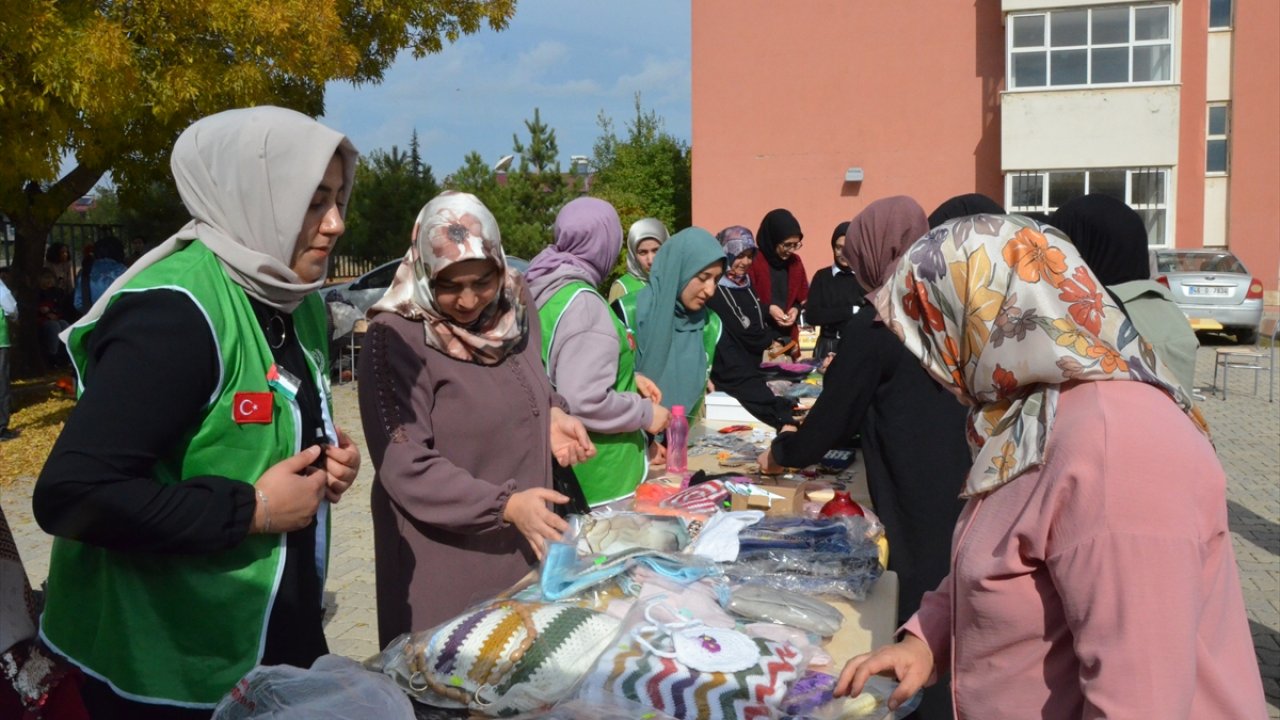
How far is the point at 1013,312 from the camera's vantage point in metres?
1.56

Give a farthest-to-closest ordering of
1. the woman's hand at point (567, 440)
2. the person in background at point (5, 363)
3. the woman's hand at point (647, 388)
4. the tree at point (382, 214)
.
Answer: the tree at point (382, 214), the person in background at point (5, 363), the woman's hand at point (647, 388), the woman's hand at point (567, 440)

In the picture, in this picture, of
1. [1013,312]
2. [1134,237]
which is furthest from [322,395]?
[1134,237]

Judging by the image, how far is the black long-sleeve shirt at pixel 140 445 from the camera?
162 cm

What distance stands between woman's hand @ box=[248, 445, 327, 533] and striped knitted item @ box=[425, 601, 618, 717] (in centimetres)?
36

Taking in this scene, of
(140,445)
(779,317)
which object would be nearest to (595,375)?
(140,445)

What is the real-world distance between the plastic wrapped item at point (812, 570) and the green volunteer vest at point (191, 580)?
1.12 m

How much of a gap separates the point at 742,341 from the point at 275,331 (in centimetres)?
403

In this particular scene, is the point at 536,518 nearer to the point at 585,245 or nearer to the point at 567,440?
the point at 567,440

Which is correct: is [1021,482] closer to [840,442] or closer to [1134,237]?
[840,442]

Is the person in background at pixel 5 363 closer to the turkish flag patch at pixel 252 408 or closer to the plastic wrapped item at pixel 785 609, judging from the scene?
the turkish flag patch at pixel 252 408

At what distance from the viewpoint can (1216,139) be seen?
71.9 feet

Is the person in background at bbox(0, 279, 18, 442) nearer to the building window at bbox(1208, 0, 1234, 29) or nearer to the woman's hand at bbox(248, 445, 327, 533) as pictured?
the woman's hand at bbox(248, 445, 327, 533)

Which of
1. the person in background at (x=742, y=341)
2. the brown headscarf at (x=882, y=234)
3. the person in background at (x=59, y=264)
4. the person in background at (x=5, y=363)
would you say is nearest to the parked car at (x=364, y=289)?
the person in background at (x=59, y=264)

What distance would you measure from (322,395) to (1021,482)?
4.48 feet
